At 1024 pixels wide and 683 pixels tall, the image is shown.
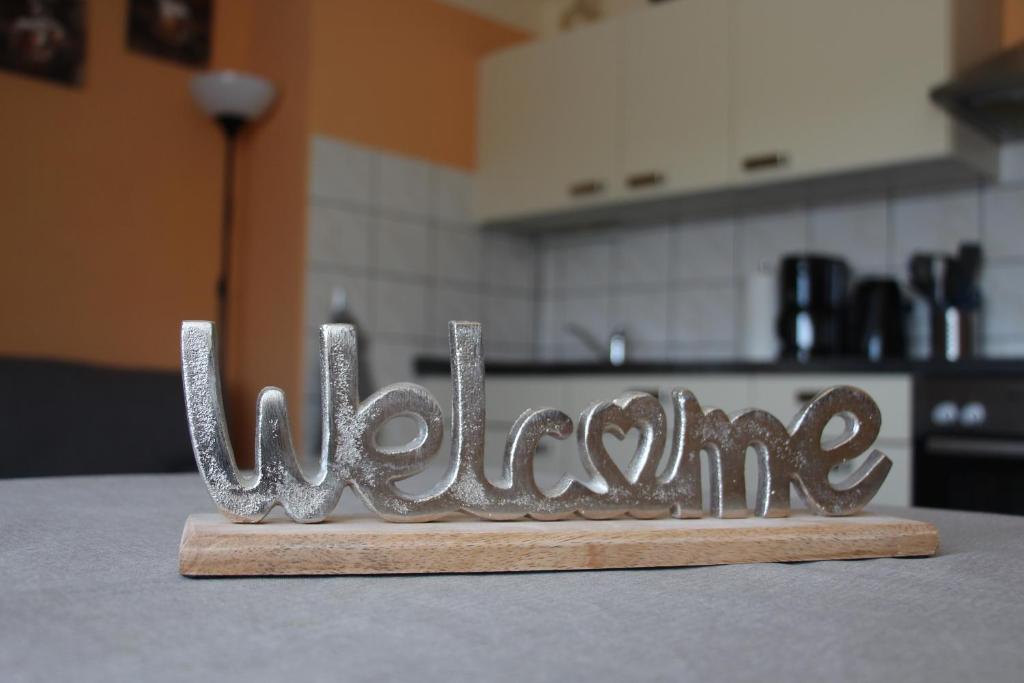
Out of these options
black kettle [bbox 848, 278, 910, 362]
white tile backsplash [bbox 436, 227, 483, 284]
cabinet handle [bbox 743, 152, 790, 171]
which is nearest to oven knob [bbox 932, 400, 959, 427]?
black kettle [bbox 848, 278, 910, 362]

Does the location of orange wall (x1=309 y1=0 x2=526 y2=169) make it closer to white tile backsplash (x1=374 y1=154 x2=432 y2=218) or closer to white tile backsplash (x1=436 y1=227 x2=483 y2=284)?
white tile backsplash (x1=374 y1=154 x2=432 y2=218)

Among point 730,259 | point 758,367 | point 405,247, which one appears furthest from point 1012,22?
point 405,247

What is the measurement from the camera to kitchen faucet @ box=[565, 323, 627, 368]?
4.05 metres

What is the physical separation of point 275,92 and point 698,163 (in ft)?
4.84

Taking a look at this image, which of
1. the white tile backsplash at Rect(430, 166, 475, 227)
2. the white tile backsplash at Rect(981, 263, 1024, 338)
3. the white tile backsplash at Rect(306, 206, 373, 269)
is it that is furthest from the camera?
the white tile backsplash at Rect(430, 166, 475, 227)

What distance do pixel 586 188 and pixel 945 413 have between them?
1579 mm

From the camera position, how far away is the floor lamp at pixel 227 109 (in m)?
3.38

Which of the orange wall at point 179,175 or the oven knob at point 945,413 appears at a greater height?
the orange wall at point 179,175

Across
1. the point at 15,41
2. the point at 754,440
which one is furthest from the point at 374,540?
the point at 15,41

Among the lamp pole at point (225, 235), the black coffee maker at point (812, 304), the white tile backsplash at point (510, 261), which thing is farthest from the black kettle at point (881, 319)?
the lamp pole at point (225, 235)

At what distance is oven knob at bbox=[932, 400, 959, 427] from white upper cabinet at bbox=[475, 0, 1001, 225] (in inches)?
28.6

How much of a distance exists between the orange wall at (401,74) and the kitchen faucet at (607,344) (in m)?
0.80

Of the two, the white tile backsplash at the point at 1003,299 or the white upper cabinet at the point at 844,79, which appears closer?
the white upper cabinet at the point at 844,79

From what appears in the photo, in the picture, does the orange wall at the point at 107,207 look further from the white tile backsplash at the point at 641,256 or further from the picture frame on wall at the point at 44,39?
the white tile backsplash at the point at 641,256
